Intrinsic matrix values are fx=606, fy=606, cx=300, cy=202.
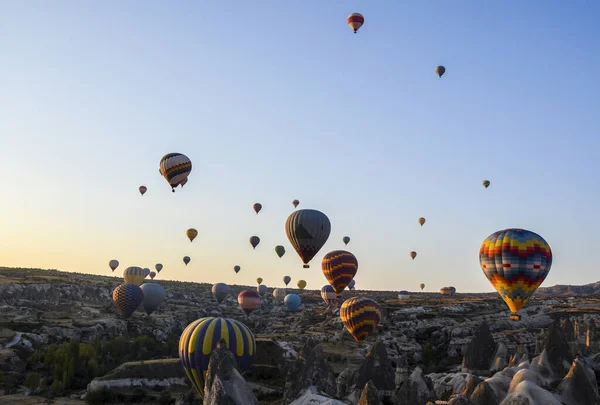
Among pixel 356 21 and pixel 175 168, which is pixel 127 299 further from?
pixel 356 21

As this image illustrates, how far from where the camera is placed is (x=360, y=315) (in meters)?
64.2

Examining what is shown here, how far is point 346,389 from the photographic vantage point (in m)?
43.4

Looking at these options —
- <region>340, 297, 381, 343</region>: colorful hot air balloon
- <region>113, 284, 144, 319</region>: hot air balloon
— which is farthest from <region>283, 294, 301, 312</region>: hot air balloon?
<region>340, 297, 381, 343</region>: colorful hot air balloon

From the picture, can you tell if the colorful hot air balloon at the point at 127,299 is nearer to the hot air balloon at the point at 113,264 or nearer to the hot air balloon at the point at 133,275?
the hot air balloon at the point at 133,275

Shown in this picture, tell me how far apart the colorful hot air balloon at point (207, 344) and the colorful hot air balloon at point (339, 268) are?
30521 millimetres

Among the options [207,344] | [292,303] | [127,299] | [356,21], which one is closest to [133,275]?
[127,299]

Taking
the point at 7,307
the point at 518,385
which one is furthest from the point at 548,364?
the point at 7,307

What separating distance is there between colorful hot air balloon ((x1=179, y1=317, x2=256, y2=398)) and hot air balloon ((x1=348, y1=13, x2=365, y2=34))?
35970 millimetres

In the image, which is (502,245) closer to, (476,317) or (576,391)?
(576,391)

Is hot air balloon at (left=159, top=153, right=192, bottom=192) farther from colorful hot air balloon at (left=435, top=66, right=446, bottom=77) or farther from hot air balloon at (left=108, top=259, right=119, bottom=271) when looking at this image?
hot air balloon at (left=108, top=259, right=119, bottom=271)

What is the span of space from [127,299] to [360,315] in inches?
1271

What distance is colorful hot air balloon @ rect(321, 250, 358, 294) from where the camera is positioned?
69875mm

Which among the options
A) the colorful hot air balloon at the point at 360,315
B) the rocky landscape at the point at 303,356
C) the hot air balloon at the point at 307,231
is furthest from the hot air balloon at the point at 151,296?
the hot air balloon at the point at 307,231

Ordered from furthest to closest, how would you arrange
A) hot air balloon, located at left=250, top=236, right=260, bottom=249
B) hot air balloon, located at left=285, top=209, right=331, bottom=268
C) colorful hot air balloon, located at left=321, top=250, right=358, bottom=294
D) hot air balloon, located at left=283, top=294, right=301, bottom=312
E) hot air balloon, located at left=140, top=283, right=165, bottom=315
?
hot air balloon, located at left=283, top=294, right=301, bottom=312 < hot air balloon, located at left=250, top=236, right=260, bottom=249 < hot air balloon, located at left=140, top=283, right=165, bottom=315 < colorful hot air balloon, located at left=321, top=250, right=358, bottom=294 < hot air balloon, located at left=285, top=209, right=331, bottom=268
